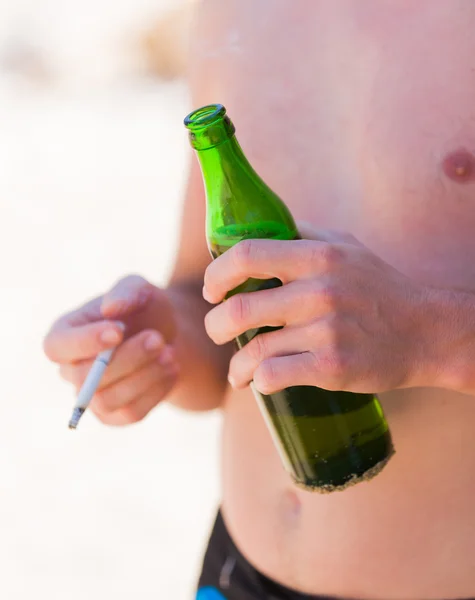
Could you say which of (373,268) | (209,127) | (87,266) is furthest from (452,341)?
(87,266)

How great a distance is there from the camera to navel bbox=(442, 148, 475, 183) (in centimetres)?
84

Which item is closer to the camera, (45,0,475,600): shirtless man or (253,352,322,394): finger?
(253,352,322,394): finger

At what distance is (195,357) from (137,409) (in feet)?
0.52

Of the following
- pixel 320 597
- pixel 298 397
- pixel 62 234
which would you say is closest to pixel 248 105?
pixel 298 397

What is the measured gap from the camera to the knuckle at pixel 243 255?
2.14 feet

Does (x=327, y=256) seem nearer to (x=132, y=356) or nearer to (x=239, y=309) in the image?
(x=239, y=309)

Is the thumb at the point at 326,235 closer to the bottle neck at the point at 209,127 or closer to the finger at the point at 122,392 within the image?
the bottle neck at the point at 209,127

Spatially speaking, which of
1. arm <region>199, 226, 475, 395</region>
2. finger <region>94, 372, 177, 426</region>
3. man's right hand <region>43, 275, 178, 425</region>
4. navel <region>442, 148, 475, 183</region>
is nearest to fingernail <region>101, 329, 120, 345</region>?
man's right hand <region>43, 275, 178, 425</region>

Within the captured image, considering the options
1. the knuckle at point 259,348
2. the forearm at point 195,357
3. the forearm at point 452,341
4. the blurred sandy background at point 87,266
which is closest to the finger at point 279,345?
the knuckle at point 259,348

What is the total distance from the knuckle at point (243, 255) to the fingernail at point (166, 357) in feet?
1.13

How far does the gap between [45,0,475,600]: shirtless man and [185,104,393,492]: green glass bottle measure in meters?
0.07

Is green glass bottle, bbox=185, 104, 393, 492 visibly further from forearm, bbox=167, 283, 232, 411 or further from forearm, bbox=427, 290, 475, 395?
forearm, bbox=167, 283, 232, 411

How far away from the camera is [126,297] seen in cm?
92

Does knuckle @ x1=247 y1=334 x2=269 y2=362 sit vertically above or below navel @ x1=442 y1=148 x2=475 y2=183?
below
